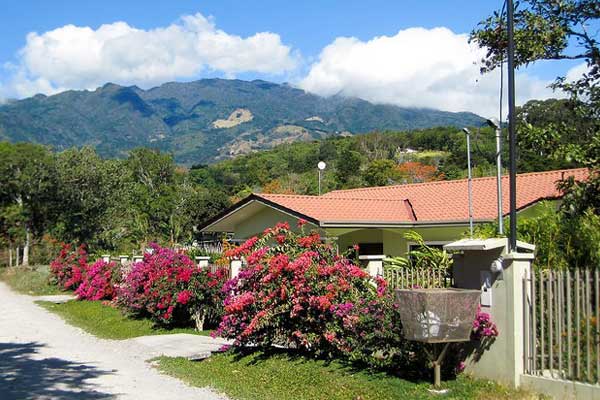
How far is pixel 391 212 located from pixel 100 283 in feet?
36.3

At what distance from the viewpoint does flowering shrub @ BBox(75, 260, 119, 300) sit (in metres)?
24.6

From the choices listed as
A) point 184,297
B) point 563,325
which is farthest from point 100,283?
point 563,325

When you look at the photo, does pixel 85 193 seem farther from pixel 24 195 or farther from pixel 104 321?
pixel 104 321

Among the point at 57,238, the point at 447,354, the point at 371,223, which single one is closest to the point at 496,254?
the point at 447,354

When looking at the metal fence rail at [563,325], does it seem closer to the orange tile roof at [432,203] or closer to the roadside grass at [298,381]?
the roadside grass at [298,381]

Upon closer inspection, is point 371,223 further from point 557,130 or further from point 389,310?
point 389,310

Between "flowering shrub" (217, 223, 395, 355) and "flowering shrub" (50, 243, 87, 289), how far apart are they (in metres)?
19.2

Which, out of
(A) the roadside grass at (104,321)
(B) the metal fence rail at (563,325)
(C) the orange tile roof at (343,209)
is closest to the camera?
(B) the metal fence rail at (563,325)

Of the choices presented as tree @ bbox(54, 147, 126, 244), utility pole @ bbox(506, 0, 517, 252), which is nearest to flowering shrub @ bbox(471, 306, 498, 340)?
utility pole @ bbox(506, 0, 517, 252)

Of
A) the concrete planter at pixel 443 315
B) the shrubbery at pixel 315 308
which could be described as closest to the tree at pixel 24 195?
the shrubbery at pixel 315 308

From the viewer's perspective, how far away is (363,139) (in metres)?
83.7

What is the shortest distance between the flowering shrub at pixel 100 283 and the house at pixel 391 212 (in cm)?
385

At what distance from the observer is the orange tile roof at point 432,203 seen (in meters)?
19.6

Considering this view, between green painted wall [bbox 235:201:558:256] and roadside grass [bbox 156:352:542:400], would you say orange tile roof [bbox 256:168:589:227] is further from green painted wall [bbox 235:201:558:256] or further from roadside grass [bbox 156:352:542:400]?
roadside grass [bbox 156:352:542:400]
